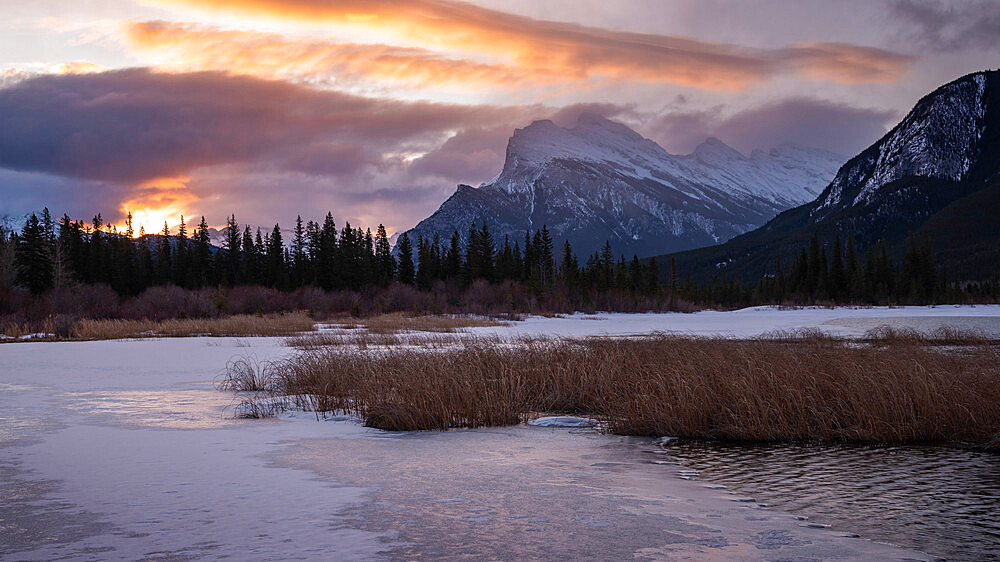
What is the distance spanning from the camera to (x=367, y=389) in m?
15.5

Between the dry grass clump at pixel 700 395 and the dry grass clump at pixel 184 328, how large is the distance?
2410cm

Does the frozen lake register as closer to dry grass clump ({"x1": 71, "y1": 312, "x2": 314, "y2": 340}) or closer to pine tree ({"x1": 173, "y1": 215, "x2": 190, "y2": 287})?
dry grass clump ({"x1": 71, "y1": 312, "x2": 314, "y2": 340})

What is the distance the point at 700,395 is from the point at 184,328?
37534 millimetres

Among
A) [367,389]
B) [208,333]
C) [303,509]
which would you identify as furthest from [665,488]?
[208,333]

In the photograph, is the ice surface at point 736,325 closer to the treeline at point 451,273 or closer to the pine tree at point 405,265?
the treeline at point 451,273

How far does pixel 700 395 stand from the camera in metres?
13.7

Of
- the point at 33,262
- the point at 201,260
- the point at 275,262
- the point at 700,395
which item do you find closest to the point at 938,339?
the point at 700,395

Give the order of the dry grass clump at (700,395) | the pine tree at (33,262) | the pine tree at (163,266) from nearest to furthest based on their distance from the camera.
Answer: the dry grass clump at (700,395) < the pine tree at (33,262) < the pine tree at (163,266)

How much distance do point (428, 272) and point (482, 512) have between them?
10646cm

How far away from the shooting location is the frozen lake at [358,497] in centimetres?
621

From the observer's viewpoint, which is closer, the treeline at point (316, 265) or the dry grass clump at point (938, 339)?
the dry grass clump at point (938, 339)

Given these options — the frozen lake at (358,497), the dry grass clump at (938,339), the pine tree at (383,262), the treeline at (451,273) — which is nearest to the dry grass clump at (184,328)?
the frozen lake at (358,497)

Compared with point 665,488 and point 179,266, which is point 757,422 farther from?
point 179,266

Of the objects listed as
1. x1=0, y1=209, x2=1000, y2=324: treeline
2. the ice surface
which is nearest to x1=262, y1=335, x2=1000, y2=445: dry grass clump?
the ice surface
